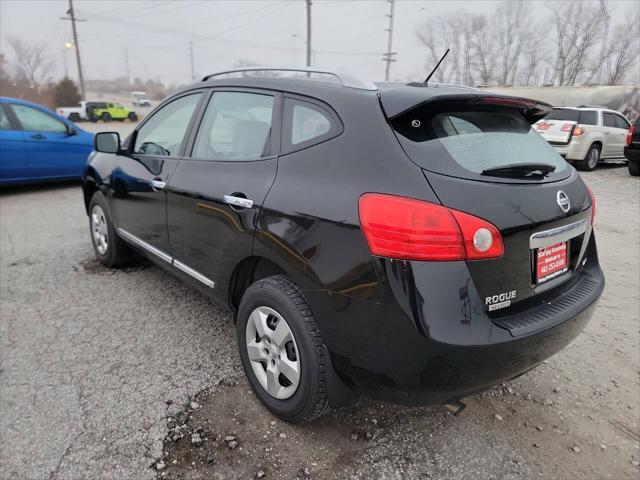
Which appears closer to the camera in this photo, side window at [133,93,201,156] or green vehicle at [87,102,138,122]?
side window at [133,93,201,156]

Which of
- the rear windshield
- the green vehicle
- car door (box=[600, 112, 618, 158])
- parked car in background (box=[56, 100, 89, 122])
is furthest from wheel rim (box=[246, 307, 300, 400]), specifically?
the green vehicle

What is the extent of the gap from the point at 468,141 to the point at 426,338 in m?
0.90

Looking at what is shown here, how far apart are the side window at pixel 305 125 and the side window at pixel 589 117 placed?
11807 mm

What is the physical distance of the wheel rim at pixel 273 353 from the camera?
2.13 metres

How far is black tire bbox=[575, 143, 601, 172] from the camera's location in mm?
11594

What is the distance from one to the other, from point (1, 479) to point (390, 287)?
1865 millimetres

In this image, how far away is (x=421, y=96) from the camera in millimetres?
1934

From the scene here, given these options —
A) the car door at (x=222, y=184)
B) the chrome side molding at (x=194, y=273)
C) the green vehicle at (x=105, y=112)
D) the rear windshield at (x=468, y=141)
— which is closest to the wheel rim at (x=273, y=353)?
the car door at (x=222, y=184)

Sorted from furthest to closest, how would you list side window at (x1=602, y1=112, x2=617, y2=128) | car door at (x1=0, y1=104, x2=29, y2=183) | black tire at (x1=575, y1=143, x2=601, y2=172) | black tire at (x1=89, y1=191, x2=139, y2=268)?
1. side window at (x1=602, y1=112, x2=617, y2=128)
2. black tire at (x1=575, y1=143, x2=601, y2=172)
3. car door at (x1=0, y1=104, x2=29, y2=183)
4. black tire at (x1=89, y1=191, x2=139, y2=268)

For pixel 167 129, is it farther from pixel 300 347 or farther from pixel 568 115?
pixel 568 115

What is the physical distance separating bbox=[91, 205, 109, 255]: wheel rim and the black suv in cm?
205

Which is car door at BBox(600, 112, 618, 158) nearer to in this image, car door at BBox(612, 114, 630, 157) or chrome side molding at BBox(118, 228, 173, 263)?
car door at BBox(612, 114, 630, 157)

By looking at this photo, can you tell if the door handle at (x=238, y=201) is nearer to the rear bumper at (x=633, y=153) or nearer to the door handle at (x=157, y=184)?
the door handle at (x=157, y=184)

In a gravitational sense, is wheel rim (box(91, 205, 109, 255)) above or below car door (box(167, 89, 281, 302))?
below
